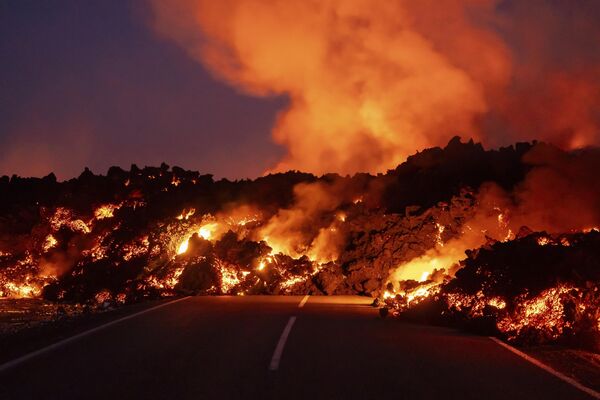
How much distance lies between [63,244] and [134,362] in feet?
87.7

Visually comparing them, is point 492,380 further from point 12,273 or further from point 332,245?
point 12,273

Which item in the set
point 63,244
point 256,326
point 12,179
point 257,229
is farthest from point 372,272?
point 12,179

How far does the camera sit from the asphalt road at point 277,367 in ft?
27.3

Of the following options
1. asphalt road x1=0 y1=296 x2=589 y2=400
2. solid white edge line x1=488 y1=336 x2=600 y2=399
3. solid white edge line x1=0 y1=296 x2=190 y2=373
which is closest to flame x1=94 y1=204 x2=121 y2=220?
solid white edge line x1=0 y1=296 x2=190 y2=373

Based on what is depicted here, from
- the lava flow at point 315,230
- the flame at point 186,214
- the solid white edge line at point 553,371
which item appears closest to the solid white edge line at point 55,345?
the lava flow at point 315,230

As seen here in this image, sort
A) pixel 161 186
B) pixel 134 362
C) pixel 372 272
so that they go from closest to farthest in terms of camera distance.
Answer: pixel 134 362 → pixel 372 272 → pixel 161 186

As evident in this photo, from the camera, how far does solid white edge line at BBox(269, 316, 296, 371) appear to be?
10.0m

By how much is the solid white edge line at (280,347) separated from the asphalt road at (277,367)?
3.6 inches

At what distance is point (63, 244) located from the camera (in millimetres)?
35250

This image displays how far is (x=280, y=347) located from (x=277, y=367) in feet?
6.27

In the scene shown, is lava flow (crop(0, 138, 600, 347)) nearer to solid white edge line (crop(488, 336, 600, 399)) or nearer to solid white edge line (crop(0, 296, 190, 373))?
solid white edge line (crop(488, 336, 600, 399))

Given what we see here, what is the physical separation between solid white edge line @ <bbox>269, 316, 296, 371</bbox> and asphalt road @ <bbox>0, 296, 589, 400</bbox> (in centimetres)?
9

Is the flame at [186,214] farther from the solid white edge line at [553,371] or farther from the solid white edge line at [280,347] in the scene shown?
the solid white edge line at [553,371]

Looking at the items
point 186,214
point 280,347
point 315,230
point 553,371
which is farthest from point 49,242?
point 553,371
